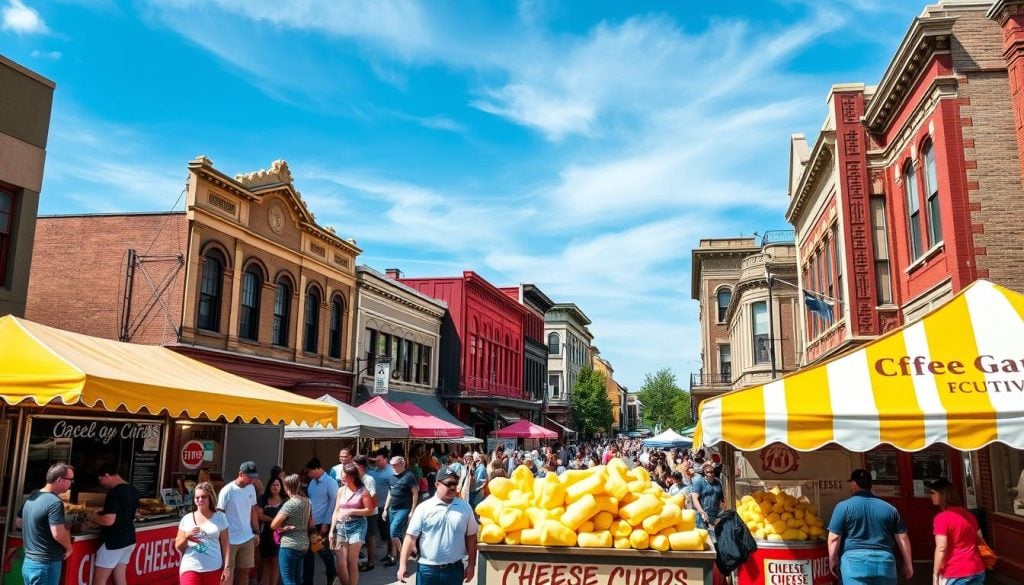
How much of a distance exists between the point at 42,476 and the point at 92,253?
26.8 feet

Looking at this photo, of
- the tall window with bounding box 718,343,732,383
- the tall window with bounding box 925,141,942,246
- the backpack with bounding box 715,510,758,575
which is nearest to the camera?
the backpack with bounding box 715,510,758,575

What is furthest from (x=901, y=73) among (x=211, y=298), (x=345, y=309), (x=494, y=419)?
(x=494, y=419)

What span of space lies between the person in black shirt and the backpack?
6399mm

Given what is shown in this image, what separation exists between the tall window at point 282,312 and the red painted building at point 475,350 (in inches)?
507

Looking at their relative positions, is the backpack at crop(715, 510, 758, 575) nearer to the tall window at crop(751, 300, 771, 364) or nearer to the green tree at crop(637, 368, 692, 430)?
the tall window at crop(751, 300, 771, 364)

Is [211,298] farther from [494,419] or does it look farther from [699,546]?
[494,419]

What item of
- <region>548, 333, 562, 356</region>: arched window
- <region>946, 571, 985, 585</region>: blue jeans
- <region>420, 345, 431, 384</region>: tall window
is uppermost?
<region>548, 333, 562, 356</region>: arched window

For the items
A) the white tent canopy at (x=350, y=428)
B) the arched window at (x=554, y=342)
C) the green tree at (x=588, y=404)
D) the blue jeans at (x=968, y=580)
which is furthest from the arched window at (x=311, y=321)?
the arched window at (x=554, y=342)

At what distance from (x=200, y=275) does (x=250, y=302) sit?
2667 mm

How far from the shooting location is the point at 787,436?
7.07m

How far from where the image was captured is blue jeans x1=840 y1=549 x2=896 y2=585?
671 centimetres

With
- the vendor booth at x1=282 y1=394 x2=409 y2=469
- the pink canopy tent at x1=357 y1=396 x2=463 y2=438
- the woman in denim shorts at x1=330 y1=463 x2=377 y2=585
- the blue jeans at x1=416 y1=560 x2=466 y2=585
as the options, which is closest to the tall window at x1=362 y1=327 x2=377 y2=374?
the pink canopy tent at x1=357 y1=396 x2=463 y2=438

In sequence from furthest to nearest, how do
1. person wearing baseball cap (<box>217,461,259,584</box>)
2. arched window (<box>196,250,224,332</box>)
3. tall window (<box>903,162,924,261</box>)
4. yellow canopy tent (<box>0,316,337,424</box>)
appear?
arched window (<box>196,250,224,332</box>) → tall window (<box>903,162,924,261</box>) → person wearing baseball cap (<box>217,461,259,584</box>) → yellow canopy tent (<box>0,316,337,424</box>)

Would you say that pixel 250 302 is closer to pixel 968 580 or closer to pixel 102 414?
pixel 102 414
